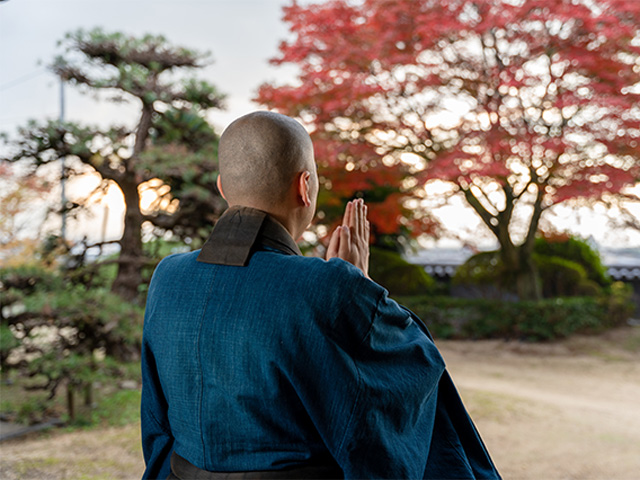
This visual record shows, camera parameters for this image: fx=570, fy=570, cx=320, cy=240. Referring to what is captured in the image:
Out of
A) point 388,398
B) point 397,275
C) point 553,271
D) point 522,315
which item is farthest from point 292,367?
point 553,271

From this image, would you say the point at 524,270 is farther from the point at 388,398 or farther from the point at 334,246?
the point at 388,398

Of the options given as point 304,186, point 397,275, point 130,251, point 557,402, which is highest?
point 304,186

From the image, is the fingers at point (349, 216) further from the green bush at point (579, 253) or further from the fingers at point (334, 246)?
the green bush at point (579, 253)

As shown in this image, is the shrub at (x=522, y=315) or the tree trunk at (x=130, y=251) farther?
the shrub at (x=522, y=315)

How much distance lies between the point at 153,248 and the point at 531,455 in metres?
3.12

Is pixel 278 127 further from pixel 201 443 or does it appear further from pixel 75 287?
pixel 75 287

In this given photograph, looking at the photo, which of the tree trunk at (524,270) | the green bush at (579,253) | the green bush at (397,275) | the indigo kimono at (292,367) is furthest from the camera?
the green bush at (397,275)

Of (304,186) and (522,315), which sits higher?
(304,186)

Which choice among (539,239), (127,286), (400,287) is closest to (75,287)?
(127,286)

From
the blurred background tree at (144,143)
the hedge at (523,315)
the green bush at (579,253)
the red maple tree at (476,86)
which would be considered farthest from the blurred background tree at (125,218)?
Result: the green bush at (579,253)

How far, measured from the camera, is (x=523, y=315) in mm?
7168

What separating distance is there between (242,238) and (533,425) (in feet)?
12.4

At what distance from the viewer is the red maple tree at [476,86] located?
5727 millimetres

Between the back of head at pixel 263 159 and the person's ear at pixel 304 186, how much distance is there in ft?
0.04
